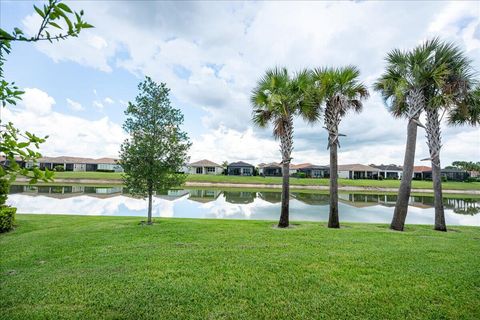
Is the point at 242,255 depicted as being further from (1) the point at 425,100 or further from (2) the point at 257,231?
(1) the point at 425,100

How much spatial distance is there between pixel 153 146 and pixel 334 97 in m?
7.39

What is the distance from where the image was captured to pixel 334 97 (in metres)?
10.1

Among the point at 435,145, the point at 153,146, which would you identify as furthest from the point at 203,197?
the point at 435,145

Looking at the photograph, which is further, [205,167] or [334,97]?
[205,167]

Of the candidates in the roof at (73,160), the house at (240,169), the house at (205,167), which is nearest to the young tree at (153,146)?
the house at (240,169)

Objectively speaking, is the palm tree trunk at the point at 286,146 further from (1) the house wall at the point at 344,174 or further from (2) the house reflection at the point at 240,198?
(1) the house wall at the point at 344,174

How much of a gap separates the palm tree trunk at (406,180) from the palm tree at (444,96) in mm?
1083

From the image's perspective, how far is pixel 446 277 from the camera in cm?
450

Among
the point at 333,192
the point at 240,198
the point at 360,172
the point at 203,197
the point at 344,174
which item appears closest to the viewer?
the point at 333,192

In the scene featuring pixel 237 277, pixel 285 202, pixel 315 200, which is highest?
pixel 285 202

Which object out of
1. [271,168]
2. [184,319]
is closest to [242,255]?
[184,319]

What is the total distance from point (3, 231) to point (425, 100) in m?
16.2

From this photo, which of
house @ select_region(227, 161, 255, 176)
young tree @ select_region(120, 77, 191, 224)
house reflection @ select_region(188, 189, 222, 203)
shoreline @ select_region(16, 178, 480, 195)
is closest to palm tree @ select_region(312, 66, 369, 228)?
young tree @ select_region(120, 77, 191, 224)

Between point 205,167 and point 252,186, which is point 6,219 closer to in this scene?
point 252,186
